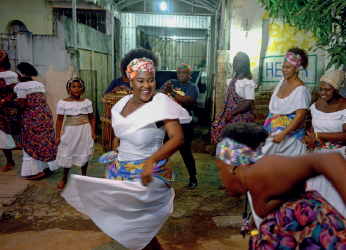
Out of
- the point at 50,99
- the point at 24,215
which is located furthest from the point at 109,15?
the point at 24,215

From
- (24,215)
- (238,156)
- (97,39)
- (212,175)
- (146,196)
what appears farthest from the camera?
(97,39)

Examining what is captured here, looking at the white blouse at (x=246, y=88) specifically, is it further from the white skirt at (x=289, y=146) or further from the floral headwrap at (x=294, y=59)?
the white skirt at (x=289, y=146)

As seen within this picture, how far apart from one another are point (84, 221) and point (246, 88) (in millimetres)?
3104

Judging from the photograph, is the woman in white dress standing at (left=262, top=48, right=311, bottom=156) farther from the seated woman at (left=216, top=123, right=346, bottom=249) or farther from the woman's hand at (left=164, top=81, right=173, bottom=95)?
the seated woman at (left=216, top=123, right=346, bottom=249)

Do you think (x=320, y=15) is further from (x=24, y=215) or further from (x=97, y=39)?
(x=97, y=39)

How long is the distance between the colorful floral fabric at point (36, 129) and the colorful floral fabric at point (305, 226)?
15.7 feet

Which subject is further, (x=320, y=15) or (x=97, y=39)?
(x=97, y=39)

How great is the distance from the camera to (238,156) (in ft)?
5.61

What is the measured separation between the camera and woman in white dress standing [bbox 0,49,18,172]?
19.1 feet

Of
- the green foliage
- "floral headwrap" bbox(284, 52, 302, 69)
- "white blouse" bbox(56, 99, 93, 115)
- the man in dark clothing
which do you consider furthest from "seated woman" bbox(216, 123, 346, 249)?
"white blouse" bbox(56, 99, 93, 115)

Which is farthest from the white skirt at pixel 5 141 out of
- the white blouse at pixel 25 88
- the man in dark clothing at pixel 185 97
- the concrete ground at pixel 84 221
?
the man in dark clothing at pixel 185 97

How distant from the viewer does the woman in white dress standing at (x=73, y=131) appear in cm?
498

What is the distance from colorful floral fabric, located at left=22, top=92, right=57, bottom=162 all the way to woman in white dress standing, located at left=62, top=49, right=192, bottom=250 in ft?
10.1

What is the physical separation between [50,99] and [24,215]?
4.14 metres
